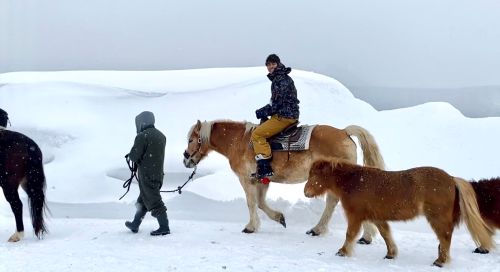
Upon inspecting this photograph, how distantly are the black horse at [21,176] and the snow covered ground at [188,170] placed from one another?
33cm

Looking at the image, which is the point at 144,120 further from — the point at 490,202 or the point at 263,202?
the point at 490,202

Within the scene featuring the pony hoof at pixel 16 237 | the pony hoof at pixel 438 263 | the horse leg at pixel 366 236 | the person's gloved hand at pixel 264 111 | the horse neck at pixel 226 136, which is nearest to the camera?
the pony hoof at pixel 438 263

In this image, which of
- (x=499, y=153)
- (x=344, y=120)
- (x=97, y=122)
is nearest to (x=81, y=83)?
(x=97, y=122)

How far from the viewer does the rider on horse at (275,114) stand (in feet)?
23.2

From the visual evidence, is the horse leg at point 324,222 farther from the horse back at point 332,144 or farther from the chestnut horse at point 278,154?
the horse back at point 332,144

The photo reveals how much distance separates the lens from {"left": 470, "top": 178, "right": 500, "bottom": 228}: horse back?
5840 mm

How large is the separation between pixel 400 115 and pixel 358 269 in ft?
37.5

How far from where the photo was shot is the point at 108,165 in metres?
11.4

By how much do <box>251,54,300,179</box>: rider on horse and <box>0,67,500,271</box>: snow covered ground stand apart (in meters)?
1.16

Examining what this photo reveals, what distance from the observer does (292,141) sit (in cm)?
712

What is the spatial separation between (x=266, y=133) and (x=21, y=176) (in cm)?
377

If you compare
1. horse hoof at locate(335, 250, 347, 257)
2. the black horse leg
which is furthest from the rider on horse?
the black horse leg

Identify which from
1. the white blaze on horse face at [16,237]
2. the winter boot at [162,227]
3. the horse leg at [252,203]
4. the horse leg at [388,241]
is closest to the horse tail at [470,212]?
the horse leg at [388,241]

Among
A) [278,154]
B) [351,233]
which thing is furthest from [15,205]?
[351,233]
